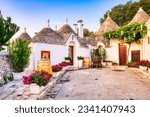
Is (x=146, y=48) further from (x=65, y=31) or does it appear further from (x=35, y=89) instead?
(x=35, y=89)

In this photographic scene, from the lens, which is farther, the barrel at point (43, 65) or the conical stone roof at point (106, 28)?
the conical stone roof at point (106, 28)

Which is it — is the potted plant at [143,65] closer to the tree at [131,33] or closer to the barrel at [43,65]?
the tree at [131,33]

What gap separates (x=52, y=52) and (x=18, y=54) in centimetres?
605

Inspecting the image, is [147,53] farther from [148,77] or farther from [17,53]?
[17,53]

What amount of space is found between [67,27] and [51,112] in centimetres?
1837

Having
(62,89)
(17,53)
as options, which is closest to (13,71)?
(17,53)

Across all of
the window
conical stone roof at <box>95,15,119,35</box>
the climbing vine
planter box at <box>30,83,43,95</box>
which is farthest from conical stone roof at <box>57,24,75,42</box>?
planter box at <box>30,83,43,95</box>

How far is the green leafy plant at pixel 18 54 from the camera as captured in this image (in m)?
13.6

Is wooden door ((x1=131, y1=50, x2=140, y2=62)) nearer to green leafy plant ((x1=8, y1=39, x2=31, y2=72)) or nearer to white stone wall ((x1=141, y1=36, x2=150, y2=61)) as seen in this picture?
white stone wall ((x1=141, y1=36, x2=150, y2=61))

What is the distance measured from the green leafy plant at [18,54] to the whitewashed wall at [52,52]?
4.16m

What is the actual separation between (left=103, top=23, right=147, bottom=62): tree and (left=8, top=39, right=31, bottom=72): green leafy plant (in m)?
8.65

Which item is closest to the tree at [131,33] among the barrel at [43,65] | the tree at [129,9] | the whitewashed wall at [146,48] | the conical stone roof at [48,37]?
the whitewashed wall at [146,48]

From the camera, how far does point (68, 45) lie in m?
21.1

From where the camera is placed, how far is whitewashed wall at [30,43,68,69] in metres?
18.2
